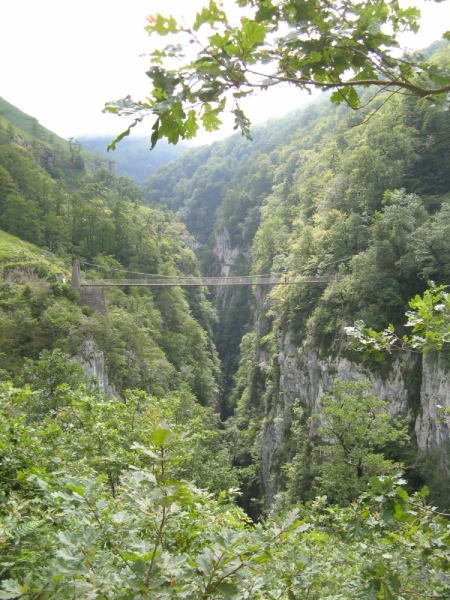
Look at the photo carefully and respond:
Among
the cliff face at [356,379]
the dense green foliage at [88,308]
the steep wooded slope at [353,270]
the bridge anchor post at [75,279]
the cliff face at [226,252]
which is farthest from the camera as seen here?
the cliff face at [226,252]

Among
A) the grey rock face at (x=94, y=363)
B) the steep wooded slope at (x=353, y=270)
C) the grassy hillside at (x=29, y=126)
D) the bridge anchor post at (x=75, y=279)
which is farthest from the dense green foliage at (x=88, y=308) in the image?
the grassy hillside at (x=29, y=126)

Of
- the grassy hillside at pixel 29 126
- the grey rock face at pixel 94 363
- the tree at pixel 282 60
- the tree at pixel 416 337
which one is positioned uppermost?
the grassy hillside at pixel 29 126

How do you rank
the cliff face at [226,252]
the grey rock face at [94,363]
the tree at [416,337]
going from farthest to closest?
1. the cliff face at [226,252]
2. the grey rock face at [94,363]
3. the tree at [416,337]

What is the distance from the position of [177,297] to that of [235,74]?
36.5 metres

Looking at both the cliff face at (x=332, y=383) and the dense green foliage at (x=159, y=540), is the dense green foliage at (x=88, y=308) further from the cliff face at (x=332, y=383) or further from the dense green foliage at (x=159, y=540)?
the dense green foliage at (x=159, y=540)

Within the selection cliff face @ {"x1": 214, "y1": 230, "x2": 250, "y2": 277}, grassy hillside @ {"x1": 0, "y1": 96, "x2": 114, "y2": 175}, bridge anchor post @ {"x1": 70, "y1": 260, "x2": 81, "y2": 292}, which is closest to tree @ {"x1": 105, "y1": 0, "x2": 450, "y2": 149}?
bridge anchor post @ {"x1": 70, "y1": 260, "x2": 81, "y2": 292}

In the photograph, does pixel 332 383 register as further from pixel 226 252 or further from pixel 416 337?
pixel 226 252

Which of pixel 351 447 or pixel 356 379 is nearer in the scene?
pixel 351 447

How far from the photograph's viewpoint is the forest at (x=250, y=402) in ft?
5.52

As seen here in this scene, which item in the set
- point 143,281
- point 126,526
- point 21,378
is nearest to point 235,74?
point 126,526

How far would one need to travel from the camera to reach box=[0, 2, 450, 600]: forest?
1.68 m

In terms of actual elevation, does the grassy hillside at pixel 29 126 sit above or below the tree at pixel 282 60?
above

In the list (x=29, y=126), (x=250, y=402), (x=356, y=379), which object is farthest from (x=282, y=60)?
(x=29, y=126)

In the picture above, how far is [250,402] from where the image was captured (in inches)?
1337
